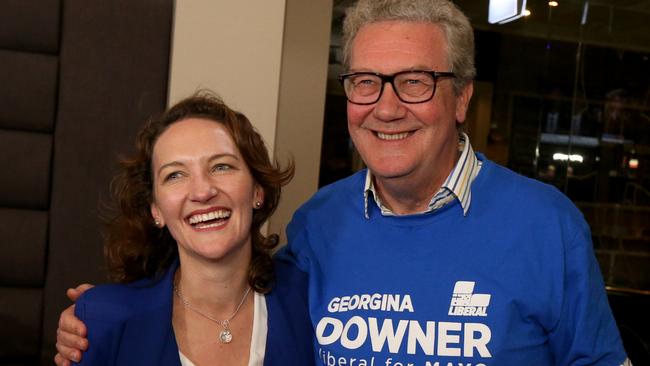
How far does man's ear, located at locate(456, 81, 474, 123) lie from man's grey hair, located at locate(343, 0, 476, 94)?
20mm

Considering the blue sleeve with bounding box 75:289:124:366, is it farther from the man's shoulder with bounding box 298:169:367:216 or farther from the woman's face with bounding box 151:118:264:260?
the man's shoulder with bounding box 298:169:367:216

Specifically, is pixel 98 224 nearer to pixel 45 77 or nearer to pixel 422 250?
pixel 45 77

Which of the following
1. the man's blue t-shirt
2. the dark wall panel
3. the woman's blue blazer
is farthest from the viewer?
the dark wall panel

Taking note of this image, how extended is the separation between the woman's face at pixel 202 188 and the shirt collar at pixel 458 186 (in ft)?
0.96

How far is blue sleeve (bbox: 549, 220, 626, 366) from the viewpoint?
1510 millimetres

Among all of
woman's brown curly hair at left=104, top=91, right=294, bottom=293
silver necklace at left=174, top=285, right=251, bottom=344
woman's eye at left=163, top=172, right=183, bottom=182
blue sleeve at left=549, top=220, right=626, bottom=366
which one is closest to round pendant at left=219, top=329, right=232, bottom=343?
silver necklace at left=174, top=285, right=251, bottom=344

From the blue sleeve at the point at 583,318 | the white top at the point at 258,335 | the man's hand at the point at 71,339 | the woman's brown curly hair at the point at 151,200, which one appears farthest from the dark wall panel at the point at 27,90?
the blue sleeve at the point at 583,318

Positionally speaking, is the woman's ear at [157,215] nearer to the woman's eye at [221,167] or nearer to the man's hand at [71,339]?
the woman's eye at [221,167]

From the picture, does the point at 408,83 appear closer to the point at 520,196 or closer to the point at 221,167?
the point at 520,196

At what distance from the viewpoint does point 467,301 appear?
152cm

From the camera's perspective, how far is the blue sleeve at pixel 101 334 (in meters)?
1.60

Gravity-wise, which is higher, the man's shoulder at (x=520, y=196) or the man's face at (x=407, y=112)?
the man's face at (x=407, y=112)

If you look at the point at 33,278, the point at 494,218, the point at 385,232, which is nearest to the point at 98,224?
the point at 33,278

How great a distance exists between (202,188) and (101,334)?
1.27 feet
